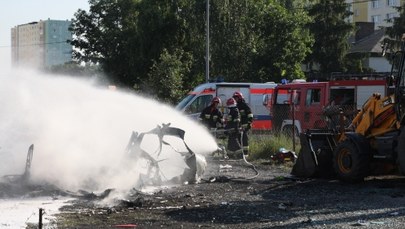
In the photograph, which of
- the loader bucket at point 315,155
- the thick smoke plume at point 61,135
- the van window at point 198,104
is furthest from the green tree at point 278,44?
the thick smoke plume at point 61,135

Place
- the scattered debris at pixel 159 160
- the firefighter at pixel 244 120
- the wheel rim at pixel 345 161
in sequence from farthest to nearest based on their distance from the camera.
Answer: the firefighter at pixel 244 120 → the wheel rim at pixel 345 161 → the scattered debris at pixel 159 160

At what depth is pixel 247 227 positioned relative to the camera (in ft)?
26.3

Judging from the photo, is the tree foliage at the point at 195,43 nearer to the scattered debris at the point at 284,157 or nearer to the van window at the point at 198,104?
the van window at the point at 198,104

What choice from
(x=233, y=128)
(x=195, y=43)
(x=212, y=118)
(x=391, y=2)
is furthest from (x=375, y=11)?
(x=233, y=128)

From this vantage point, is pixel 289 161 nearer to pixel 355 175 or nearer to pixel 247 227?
pixel 355 175

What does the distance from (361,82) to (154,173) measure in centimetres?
1218

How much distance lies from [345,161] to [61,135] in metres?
5.34

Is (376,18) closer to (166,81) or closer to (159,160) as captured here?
(166,81)

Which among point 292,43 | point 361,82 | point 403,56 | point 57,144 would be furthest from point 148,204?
point 292,43

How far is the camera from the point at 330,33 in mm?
52062

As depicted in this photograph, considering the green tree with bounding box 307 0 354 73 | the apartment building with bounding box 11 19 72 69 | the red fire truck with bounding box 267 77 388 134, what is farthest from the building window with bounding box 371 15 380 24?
the red fire truck with bounding box 267 77 388 134

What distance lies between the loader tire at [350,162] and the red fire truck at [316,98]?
362 inches

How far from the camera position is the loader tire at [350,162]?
39.9 feet

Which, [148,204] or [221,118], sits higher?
[221,118]
